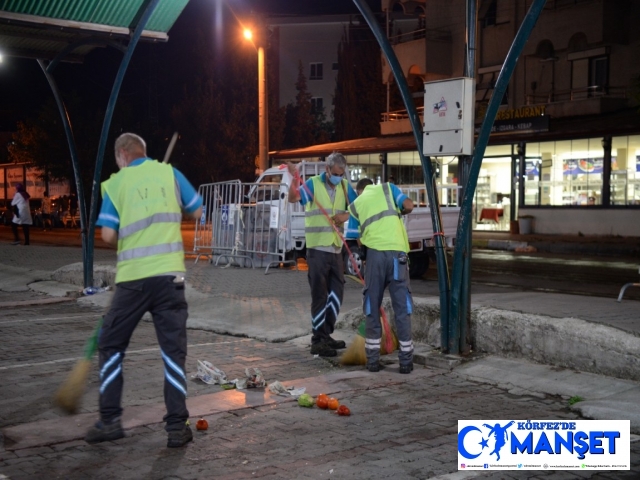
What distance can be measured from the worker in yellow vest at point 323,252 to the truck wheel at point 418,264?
24.9ft

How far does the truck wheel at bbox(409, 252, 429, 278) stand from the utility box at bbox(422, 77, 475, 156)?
8219 millimetres

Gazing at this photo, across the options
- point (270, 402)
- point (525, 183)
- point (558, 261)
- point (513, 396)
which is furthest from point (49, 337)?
point (525, 183)

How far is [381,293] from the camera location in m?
7.57

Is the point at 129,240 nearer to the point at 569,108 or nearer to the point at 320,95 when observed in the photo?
the point at 569,108

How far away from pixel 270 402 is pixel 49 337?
422 cm

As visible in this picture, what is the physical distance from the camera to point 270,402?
20.8 feet

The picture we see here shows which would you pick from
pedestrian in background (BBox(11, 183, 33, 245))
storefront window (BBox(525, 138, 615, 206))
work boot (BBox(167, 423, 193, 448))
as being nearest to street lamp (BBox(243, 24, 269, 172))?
pedestrian in background (BBox(11, 183, 33, 245))

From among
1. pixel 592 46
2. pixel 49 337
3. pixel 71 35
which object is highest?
pixel 592 46

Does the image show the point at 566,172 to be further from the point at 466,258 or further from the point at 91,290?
the point at 466,258

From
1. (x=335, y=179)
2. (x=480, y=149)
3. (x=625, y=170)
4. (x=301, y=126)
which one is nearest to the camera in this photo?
(x=480, y=149)

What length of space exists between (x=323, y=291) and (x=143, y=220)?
3268mm

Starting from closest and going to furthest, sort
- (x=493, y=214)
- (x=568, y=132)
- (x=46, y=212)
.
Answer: (x=568, y=132)
(x=493, y=214)
(x=46, y=212)

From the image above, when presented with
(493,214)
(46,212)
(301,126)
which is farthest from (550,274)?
(301,126)

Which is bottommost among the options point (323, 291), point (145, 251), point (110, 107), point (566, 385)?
point (566, 385)
